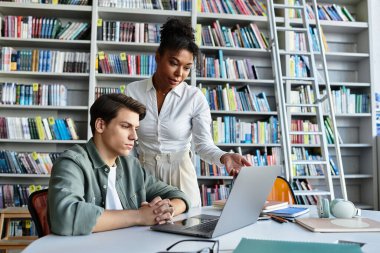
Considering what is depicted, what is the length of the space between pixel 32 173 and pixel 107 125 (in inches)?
98.7

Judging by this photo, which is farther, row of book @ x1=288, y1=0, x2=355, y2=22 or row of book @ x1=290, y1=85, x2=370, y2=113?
row of book @ x1=288, y1=0, x2=355, y2=22

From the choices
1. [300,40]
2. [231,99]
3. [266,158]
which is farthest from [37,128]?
[300,40]

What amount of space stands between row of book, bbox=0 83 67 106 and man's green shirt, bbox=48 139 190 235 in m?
2.44

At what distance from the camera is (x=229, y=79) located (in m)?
3.74

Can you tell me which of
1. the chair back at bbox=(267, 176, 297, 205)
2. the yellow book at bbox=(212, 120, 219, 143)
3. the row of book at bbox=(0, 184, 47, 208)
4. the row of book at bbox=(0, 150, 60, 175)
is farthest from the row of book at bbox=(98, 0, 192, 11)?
the chair back at bbox=(267, 176, 297, 205)

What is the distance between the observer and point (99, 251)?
2.77 feet

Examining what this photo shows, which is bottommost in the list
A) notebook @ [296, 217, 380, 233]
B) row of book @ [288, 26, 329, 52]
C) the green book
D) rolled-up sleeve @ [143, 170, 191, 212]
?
notebook @ [296, 217, 380, 233]

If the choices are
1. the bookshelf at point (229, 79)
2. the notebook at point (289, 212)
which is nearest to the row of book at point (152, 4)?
the bookshelf at point (229, 79)

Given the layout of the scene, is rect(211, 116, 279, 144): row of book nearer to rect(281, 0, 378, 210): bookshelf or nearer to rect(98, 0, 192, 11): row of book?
rect(281, 0, 378, 210): bookshelf

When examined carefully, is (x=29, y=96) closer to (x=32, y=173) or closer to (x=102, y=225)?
(x=32, y=173)

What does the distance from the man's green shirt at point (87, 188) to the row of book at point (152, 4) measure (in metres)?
2.64

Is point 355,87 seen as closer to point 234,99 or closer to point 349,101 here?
point 349,101

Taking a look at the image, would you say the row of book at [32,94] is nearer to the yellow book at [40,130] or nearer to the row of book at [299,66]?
the yellow book at [40,130]

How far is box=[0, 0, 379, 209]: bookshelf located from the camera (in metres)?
3.62
